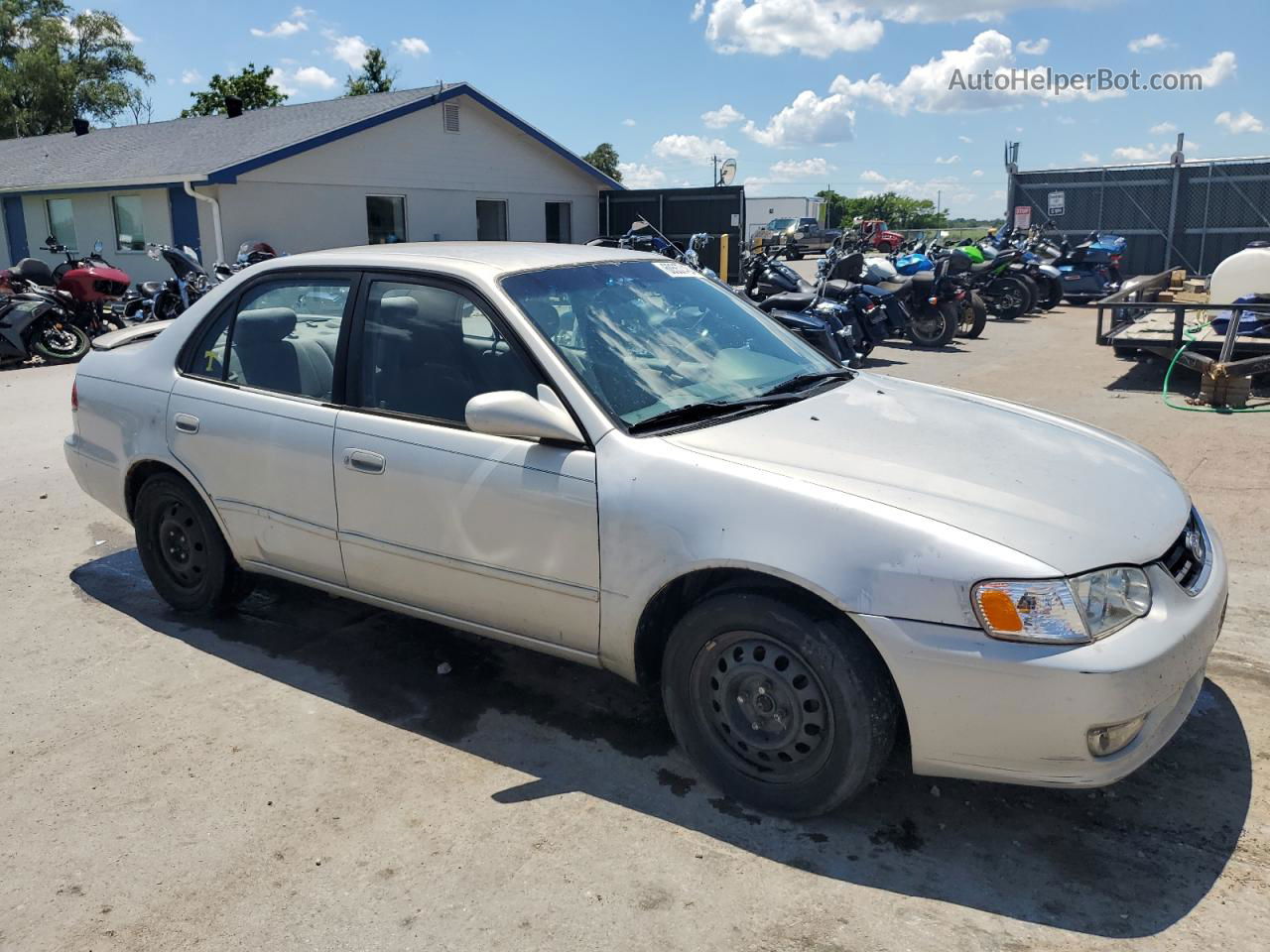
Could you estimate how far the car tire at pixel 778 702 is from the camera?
2.81 m

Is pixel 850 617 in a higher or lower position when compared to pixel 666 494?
lower

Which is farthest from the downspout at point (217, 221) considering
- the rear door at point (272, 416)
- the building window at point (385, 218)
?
the rear door at point (272, 416)

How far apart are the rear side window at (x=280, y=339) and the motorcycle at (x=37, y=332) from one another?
31.7 feet

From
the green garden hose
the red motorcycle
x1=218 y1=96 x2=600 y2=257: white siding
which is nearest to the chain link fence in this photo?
x1=218 y1=96 x2=600 y2=257: white siding

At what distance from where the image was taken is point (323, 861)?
Answer: 294 centimetres

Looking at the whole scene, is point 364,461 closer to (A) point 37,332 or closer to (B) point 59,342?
(A) point 37,332

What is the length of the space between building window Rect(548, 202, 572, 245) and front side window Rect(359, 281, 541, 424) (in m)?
23.6

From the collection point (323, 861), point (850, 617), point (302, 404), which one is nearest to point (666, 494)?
point (850, 617)

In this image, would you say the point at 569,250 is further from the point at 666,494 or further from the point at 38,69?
the point at 38,69

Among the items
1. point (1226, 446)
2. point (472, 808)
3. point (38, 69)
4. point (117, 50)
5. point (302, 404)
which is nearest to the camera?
point (472, 808)

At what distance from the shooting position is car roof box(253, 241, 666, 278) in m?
3.75

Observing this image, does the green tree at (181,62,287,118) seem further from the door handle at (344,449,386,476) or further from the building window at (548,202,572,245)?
the door handle at (344,449,386,476)

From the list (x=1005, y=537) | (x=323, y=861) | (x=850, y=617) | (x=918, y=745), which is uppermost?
(x=1005, y=537)

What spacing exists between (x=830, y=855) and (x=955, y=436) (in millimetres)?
1412
